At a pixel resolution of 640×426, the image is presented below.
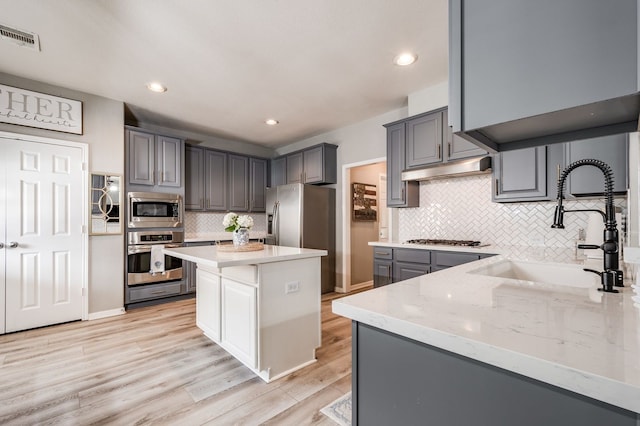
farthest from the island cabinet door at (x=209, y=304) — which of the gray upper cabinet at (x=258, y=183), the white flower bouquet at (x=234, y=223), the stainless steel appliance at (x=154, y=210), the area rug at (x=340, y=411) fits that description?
the gray upper cabinet at (x=258, y=183)

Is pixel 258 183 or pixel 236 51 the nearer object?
pixel 236 51

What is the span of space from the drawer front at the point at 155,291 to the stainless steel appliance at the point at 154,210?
2.71ft

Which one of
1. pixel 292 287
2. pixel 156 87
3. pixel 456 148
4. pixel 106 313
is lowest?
pixel 106 313

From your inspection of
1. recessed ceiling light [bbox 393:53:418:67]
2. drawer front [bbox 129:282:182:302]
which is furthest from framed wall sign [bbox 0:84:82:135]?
recessed ceiling light [bbox 393:53:418:67]

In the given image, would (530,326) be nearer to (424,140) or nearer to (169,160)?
(424,140)

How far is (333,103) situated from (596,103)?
346 centimetres

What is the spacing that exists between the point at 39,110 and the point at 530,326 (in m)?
4.56

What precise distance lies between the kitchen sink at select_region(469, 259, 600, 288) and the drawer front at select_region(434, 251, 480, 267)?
0.82 metres

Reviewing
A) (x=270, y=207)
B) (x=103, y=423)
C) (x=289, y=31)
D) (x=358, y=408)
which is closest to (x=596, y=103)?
(x=358, y=408)

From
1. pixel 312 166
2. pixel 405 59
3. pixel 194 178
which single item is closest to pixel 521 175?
pixel 405 59

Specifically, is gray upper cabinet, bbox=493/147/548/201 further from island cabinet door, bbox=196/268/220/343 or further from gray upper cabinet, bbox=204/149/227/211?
gray upper cabinet, bbox=204/149/227/211

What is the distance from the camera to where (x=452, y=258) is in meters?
2.77

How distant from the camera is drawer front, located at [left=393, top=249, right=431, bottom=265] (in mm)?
2977

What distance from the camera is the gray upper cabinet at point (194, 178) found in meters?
4.67
